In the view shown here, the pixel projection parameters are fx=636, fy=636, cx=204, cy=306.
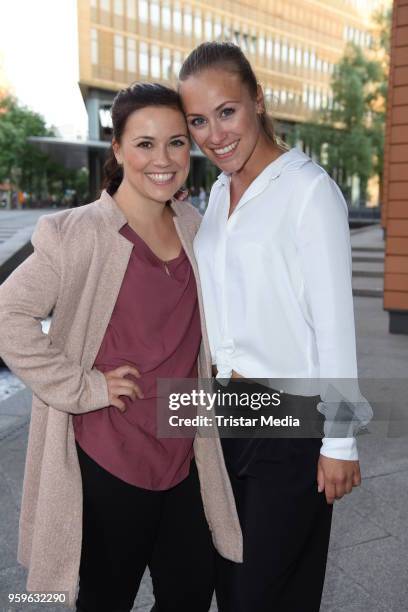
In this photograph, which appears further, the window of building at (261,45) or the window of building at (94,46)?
the window of building at (261,45)

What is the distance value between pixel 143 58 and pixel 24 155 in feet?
41.2

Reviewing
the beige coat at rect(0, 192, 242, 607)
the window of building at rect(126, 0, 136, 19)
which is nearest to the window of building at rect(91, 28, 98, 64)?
the window of building at rect(126, 0, 136, 19)

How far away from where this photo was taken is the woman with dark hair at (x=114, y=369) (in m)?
1.84

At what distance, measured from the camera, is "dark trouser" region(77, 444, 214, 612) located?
77.5 inches

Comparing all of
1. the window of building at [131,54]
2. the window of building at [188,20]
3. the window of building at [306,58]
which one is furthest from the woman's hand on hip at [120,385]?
the window of building at [306,58]

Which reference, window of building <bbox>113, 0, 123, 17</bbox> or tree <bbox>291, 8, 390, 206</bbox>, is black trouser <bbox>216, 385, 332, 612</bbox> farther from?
window of building <bbox>113, 0, 123, 17</bbox>

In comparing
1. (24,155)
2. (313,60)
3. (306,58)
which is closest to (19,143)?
(24,155)

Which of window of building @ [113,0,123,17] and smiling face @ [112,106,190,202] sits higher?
window of building @ [113,0,123,17]

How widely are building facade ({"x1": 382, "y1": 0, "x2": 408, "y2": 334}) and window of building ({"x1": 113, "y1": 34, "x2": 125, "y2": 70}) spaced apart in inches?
1782

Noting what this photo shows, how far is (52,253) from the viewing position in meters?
1.80

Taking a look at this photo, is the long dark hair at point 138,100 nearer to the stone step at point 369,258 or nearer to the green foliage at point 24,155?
the stone step at point 369,258

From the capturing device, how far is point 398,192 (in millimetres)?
8234

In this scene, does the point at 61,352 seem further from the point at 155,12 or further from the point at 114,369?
the point at 155,12

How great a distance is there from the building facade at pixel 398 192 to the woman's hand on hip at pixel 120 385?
272 inches
